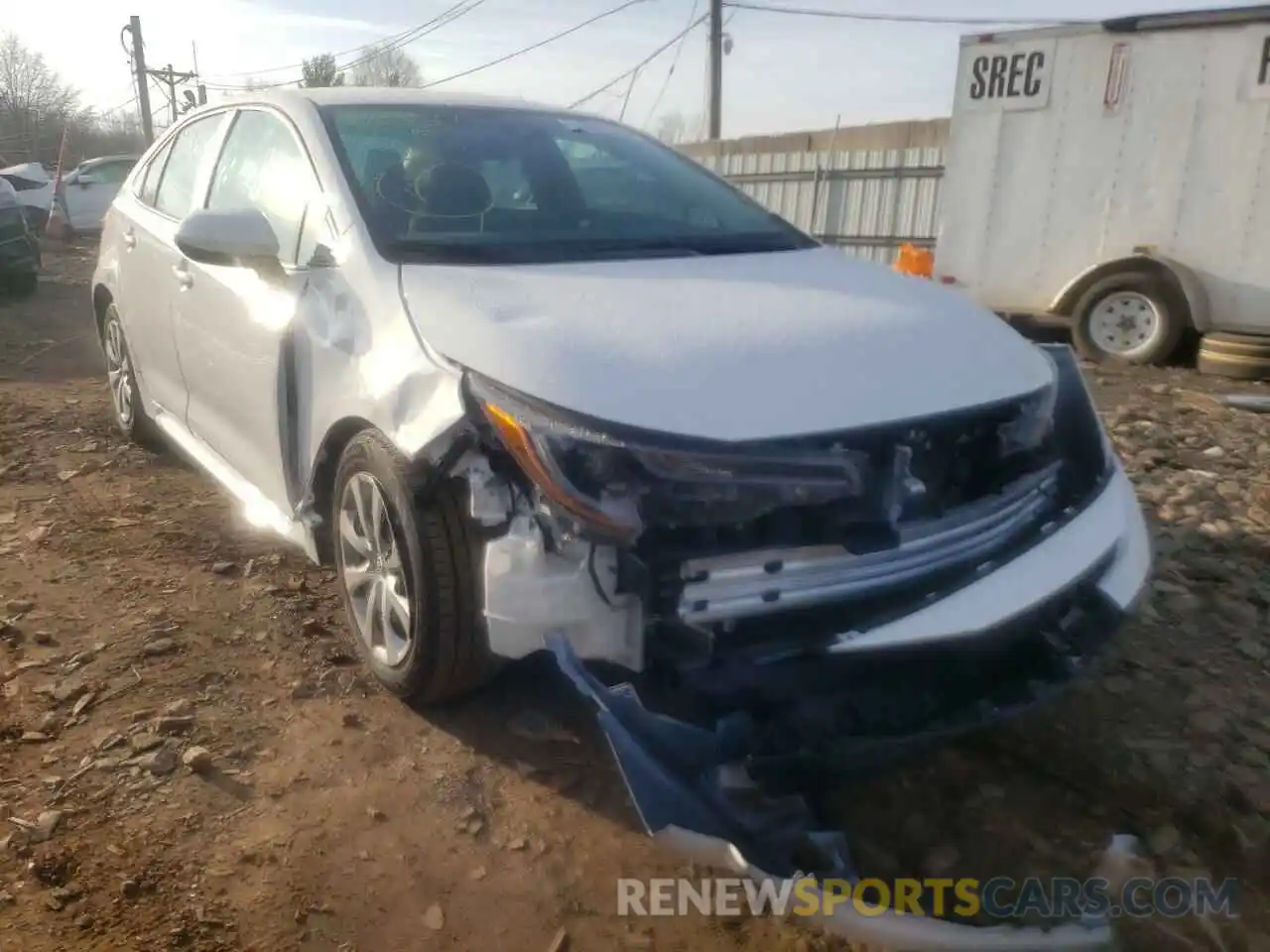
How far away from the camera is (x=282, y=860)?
224 cm

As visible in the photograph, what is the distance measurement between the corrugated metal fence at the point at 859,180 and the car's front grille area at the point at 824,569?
1082 centimetres

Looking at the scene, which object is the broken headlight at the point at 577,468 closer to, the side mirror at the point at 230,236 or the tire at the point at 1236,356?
the side mirror at the point at 230,236

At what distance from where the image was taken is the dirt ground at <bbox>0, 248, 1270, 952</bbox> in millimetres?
2109

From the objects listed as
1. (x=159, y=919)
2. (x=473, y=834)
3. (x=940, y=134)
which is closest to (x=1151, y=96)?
(x=940, y=134)

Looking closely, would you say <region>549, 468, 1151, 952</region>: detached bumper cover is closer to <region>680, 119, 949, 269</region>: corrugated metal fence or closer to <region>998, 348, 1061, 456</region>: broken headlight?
<region>998, 348, 1061, 456</region>: broken headlight

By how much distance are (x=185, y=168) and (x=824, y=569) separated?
3.36 m

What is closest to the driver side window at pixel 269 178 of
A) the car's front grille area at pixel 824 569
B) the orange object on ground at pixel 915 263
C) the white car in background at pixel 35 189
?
the car's front grille area at pixel 824 569

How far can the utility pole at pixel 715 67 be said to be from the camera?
2027 cm

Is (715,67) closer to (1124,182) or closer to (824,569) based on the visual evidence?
(1124,182)

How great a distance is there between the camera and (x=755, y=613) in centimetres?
202

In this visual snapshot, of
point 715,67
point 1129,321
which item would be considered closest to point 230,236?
point 1129,321

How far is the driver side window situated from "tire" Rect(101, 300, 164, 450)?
1377 mm

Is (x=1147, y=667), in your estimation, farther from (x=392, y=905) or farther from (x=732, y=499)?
(x=392, y=905)

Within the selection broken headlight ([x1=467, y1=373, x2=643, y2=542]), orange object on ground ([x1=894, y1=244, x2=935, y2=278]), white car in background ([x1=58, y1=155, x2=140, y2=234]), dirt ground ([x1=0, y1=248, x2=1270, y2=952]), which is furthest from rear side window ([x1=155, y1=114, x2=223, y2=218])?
white car in background ([x1=58, y1=155, x2=140, y2=234])
